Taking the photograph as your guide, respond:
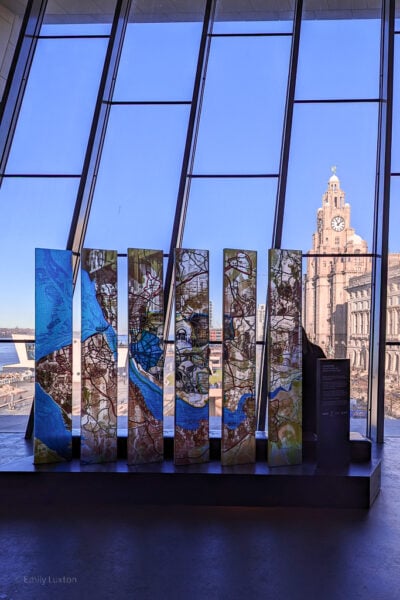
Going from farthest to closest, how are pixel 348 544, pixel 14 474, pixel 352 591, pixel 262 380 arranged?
1. pixel 262 380
2. pixel 14 474
3. pixel 348 544
4. pixel 352 591

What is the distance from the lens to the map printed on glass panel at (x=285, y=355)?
200 inches

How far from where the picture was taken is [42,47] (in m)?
7.72

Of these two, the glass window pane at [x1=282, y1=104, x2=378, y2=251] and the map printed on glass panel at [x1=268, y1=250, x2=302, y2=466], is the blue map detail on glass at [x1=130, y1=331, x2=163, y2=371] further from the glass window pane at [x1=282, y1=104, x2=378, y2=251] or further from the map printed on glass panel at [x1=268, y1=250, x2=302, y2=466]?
the glass window pane at [x1=282, y1=104, x2=378, y2=251]

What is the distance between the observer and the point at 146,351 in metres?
5.13

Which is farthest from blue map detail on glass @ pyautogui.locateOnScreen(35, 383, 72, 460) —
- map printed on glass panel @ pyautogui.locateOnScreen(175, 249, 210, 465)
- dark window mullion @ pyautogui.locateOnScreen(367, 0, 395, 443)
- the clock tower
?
dark window mullion @ pyautogui.locateOnScreen(367, 0, 395, 443)

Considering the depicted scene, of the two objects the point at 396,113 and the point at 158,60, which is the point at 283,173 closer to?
the point at 396,113

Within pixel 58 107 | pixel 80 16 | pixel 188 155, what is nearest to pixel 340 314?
pixel 188 155

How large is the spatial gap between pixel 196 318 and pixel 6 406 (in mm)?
3035

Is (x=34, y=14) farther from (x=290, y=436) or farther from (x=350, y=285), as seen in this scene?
(x=290, y=436)

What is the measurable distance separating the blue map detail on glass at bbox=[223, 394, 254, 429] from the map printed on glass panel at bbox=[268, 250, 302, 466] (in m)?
0.22

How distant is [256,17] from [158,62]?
1.39 m

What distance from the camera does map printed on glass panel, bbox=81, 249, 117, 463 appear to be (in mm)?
5055

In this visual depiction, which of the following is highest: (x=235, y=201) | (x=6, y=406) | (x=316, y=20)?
(x=316, y=20)

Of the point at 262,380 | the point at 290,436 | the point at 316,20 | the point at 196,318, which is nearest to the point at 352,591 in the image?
the point at 290,436
